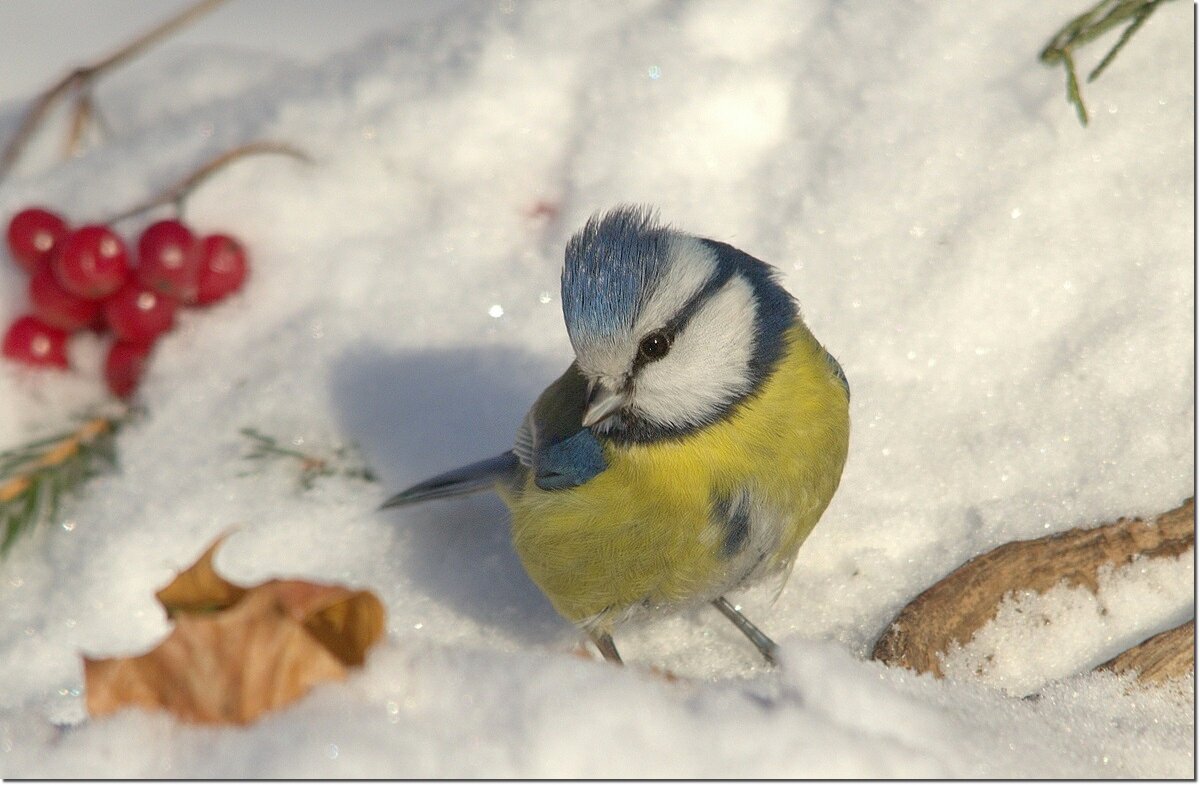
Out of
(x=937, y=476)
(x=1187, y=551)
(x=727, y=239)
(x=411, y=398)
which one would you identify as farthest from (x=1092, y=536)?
(x=411, y=398)

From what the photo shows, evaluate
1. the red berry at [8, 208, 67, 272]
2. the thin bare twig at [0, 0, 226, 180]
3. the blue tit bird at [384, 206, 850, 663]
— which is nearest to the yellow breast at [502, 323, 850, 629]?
the blue tit bird at [384, 206, 850, 663]

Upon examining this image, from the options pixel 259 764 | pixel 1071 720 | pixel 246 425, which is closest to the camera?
pixel 259 764

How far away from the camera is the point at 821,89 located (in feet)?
7.82

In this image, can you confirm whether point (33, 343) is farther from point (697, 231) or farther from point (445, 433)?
point (697, 231)

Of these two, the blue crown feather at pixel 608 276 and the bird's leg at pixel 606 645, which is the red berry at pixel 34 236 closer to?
the blue crown feather at pixel 608 276

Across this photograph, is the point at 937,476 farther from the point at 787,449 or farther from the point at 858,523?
the point at 787,449

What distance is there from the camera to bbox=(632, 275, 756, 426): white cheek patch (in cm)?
173

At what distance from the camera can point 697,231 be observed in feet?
7.50

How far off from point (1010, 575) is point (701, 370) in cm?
61

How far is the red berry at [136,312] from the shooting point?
84.4 inches

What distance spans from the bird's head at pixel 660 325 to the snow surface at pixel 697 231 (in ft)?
1.31

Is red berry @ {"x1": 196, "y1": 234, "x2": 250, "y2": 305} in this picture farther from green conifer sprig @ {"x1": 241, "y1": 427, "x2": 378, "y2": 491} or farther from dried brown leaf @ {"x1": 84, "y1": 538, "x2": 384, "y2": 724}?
dried brown leaf @ {"x1": 84, "y1": 538, "x2": 384, "y2": 724}

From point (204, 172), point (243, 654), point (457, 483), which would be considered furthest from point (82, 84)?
point (243, 654)

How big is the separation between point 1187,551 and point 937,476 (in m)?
0.42
